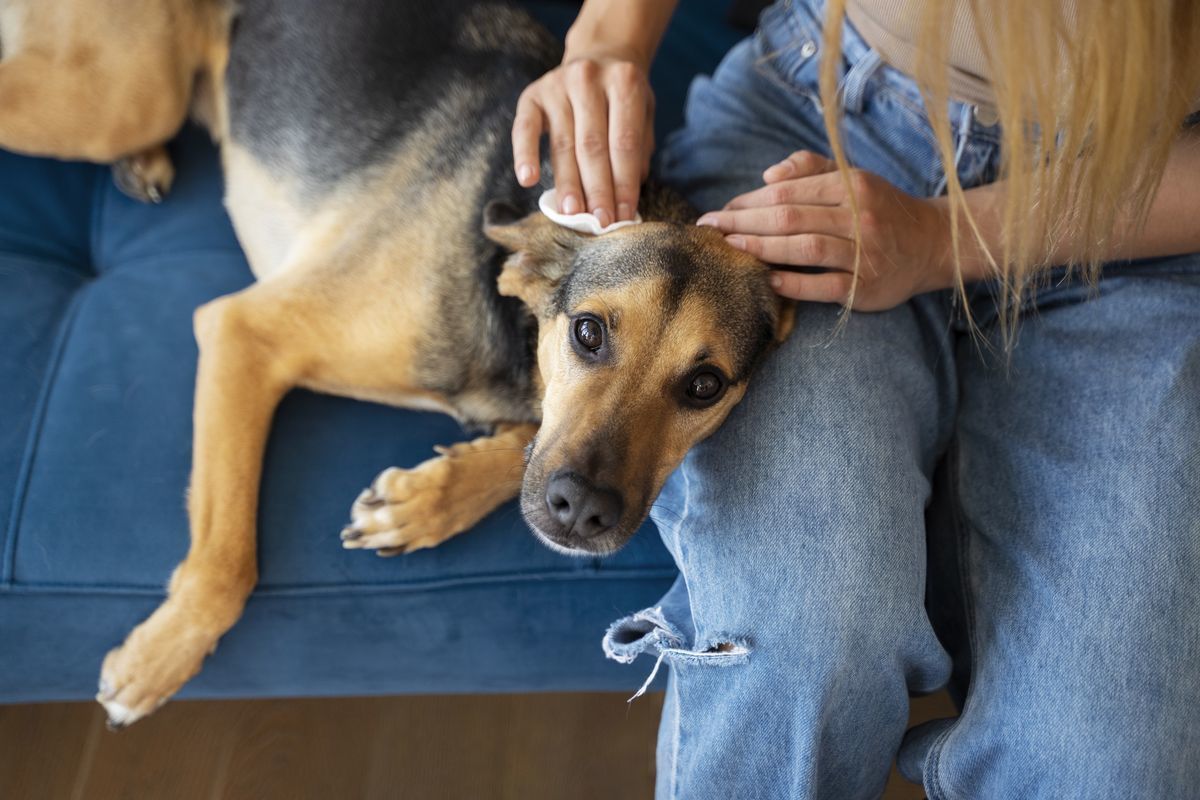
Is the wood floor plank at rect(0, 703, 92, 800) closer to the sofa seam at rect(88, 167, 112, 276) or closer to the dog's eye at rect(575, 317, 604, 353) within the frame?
the sofa seam at rect(88, 167, 112, 276)

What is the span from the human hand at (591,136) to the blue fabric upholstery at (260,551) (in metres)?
0.67

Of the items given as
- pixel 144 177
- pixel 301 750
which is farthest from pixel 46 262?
pixel 301 750

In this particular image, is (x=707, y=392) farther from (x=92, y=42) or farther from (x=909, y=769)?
(x=92, y=42)

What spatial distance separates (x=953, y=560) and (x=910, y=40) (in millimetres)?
1043

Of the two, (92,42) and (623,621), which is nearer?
(623,621)

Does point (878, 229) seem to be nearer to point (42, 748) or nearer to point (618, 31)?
point (618, 31)

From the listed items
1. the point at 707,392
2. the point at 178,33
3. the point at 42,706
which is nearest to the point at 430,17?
the point at 178,33

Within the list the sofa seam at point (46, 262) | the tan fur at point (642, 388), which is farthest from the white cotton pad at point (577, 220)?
the sofa seam at point (46, 262)

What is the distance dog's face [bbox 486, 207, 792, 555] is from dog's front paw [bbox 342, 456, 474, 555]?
0.27 meters

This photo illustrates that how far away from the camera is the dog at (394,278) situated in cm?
172

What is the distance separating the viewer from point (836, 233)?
174 cm

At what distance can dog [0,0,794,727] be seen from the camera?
1.72m

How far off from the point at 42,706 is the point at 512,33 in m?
2.16

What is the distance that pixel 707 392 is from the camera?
1.75 meters
